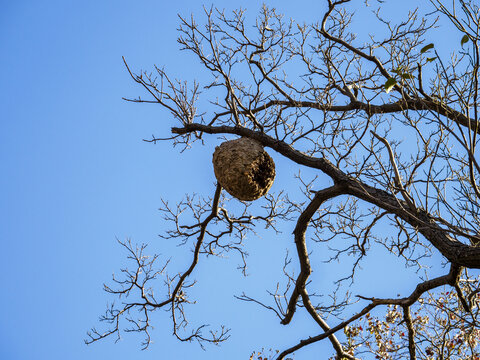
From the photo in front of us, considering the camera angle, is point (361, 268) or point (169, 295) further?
point (169, 295)

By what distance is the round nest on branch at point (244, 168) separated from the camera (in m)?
5.25

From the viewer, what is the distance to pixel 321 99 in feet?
18.7

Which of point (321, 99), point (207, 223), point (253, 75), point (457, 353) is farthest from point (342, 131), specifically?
point (457, 353)

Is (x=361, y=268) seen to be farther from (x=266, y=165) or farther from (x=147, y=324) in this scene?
(x=147, y=324)

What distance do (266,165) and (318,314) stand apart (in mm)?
1897

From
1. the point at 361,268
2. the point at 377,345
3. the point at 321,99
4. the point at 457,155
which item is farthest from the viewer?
the point at 377,345

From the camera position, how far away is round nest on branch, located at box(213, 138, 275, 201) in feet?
17.2

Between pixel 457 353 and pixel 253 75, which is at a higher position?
pixel 253 75

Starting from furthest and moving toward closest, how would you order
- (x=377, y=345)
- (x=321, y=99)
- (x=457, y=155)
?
(x=377, y=345), (x=321, y=99), (x=457, y=155)

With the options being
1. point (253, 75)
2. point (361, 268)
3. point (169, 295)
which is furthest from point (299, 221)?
point (169, 295)

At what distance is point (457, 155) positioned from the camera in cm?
407

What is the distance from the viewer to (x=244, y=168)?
5.23 m

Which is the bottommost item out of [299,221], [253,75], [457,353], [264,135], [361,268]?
[457,353]

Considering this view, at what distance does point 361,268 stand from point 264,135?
6.59 feet
